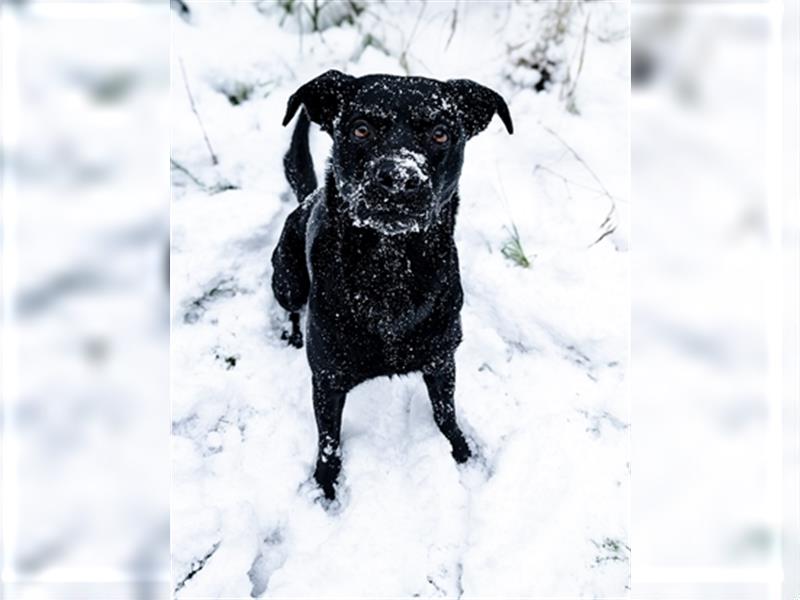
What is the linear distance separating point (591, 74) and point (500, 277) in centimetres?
101

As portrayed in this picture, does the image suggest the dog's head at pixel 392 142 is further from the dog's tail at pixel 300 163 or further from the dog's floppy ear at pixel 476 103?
the dog's tail at pixel 300 163

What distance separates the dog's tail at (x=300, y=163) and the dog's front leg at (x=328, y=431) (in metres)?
0.77

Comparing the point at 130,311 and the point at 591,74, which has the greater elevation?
the point at 130,311

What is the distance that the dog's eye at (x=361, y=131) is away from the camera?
1.57 meters

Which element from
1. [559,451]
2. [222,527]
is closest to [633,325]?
[559,451]

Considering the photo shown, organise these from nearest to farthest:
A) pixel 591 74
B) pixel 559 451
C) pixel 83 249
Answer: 1. pixel 83 249
2. pixel 559 451
3. pixel 591 74

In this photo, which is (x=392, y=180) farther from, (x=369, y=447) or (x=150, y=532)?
(x=369, y=447)

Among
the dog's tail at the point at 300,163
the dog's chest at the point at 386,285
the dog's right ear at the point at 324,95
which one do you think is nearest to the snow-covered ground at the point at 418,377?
the dog's tail at the point at 300,163

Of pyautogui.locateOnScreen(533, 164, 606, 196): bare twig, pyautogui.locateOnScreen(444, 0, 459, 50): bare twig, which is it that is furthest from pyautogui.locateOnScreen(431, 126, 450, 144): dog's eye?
pyautogui.locateOnScreen(444, 0, 459, 50): bare twig

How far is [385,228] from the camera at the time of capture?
1561 mm

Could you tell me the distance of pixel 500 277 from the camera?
250cm

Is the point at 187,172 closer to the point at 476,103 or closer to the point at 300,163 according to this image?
the point at 300,163

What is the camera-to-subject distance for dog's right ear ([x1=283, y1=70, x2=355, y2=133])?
1651 mm

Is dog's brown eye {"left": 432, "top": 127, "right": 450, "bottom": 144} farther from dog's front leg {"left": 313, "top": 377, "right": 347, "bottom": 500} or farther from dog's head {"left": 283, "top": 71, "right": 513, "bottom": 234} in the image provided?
dog's front leg {"left": 313, "top": 377, "right": 347, "bottom": 500}
